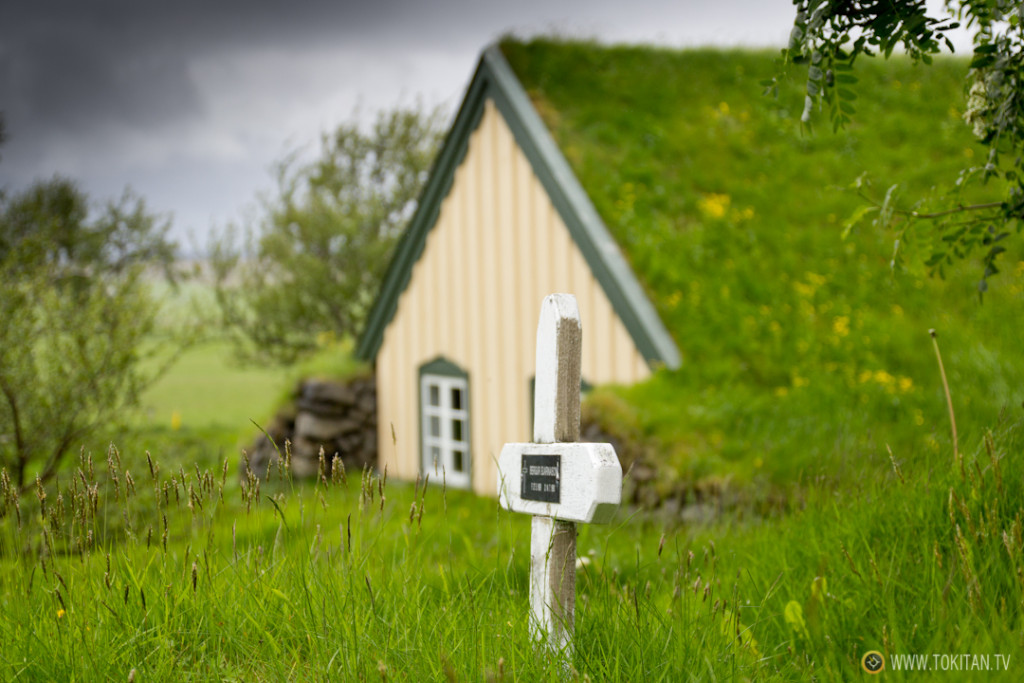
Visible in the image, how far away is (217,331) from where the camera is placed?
1994 centimetres

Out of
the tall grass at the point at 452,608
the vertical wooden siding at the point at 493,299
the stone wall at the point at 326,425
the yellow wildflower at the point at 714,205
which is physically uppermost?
the yellow wildflower at the point at 714,205

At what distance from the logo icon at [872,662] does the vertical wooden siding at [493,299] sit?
5841 mm

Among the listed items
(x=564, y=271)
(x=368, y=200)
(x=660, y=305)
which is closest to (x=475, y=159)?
(x=564, y=271)

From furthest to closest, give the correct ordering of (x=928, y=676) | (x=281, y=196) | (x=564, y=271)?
(x=281, y=196)
(x=564, y=271)
(x=928, y=676)

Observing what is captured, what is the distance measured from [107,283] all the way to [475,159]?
4917 mm

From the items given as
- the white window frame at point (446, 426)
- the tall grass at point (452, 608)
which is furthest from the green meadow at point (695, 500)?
the white window frame at point (446, 426)

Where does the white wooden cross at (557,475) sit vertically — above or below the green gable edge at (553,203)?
below

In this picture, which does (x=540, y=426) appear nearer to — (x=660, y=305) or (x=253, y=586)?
(x=253, y=586)

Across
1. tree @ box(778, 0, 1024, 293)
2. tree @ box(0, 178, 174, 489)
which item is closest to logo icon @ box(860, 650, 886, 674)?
tree @ box(778, 0, 1024, 293)

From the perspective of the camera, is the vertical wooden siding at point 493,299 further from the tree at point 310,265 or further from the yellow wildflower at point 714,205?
the tree at point 310,265

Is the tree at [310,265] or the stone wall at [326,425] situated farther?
the tree at [310,265]

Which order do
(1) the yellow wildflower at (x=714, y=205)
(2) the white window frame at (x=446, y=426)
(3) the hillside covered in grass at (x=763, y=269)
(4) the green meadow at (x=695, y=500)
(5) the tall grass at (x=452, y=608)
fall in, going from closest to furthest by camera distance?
(5) the tall grass at (x=452, y=608) → (4) the green meadow at (x=695, y=500) → (3) the hillside covered in grass at (x=763, y=269) → (1) the yellow wildflower at (x=714, y=205) → (2) the white window frame at (x=446, y=426)

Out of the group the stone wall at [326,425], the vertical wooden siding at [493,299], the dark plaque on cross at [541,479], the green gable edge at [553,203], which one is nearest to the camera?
the dark plaque on cross at [541,479]

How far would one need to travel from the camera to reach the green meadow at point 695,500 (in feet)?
7.84
